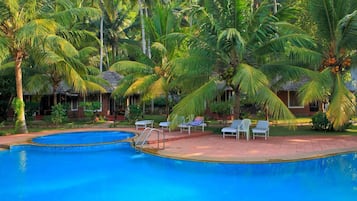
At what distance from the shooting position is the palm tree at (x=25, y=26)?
13.4 metres

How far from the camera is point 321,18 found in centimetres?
1332

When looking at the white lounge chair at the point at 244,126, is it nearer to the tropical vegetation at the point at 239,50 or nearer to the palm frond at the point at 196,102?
the tropical vegetation at the point at 239,50

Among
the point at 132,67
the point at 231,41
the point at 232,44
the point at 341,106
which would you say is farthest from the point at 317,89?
the point at 132,67

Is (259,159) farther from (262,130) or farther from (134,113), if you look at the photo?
(134,113)

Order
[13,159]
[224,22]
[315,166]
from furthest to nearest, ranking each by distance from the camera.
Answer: [224,22], [13,159], [315,166]

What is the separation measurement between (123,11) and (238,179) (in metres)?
28.0

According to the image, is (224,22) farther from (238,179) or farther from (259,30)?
(238,179)

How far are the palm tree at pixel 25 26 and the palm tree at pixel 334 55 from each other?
10.5 meters

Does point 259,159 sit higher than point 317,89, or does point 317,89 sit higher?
point 317,89

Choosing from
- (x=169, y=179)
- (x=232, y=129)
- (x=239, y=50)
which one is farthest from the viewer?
(x=232, y=129)

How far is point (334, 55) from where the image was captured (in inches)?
535

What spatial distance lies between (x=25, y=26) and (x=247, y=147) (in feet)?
33.7

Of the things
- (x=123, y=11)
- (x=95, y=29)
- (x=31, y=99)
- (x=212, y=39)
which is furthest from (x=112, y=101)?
(x=212, y=39)

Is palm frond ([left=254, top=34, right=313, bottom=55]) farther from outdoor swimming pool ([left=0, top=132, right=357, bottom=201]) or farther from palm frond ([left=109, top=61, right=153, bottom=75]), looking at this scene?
palm frond ([left=109, top=61, right=153, bottom=75])
